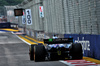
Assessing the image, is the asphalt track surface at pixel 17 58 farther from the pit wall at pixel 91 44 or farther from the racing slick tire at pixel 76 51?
the pit wall at pixel 91 44

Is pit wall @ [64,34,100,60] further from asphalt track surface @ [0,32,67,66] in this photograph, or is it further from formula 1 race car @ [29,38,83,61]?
formula 1 race car @ [29,38,83,61]

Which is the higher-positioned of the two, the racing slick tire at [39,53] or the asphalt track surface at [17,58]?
the racing slick tire at [39,53]

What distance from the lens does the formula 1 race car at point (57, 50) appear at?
1662 centimetres

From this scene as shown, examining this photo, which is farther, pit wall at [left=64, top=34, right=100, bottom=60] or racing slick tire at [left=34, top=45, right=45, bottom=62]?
pit wall at [left=64, top=34, right=100, bottom=60]

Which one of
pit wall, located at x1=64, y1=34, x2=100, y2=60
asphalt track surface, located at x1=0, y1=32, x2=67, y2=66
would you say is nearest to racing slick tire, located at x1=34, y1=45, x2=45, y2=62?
asphalt track surface, located at x1=0, y1=32, x2=67, y2=66

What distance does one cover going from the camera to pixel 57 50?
1683cm

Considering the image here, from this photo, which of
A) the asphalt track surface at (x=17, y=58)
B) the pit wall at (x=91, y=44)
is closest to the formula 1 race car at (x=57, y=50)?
the asphalt track surface at (x=17, y=58)

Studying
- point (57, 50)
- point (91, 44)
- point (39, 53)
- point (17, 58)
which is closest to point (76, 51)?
point (57, 50)

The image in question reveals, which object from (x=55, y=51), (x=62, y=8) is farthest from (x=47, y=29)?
(x=55, y=51)

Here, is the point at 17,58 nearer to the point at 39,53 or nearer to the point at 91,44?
the point at 91,44

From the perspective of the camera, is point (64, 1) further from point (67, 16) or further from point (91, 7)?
point (91, 7)

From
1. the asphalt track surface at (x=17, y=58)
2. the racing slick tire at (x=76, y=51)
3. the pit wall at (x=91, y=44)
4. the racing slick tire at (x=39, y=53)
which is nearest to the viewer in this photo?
the racing slick tire at (x=39, y=53)

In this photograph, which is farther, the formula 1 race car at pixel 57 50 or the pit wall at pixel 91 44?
the pit wall at pixel 91 44

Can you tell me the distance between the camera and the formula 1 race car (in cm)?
1662
